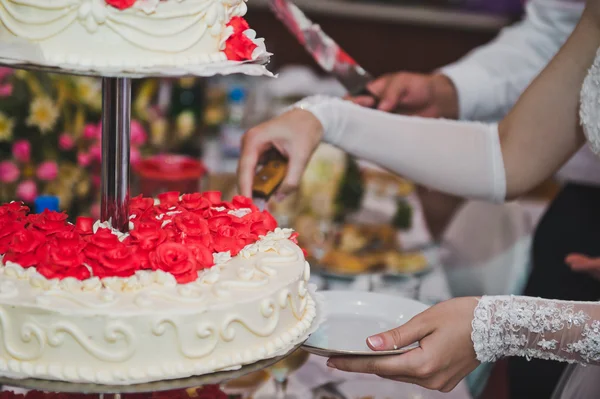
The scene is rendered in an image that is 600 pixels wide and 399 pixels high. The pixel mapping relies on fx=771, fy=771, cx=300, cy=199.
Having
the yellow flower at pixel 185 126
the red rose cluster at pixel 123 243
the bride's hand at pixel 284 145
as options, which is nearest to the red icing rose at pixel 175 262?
the red rose cluster at pixel 123 243

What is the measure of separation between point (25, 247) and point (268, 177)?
737 mm

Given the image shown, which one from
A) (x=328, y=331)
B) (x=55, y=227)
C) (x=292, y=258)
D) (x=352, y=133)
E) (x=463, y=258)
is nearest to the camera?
(x=55, y=227)

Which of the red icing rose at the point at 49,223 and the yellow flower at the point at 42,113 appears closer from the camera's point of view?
the red icing rose at the point at 49,223

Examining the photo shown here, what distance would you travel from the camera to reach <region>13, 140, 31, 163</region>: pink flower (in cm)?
251

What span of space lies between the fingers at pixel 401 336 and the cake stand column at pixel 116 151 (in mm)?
515

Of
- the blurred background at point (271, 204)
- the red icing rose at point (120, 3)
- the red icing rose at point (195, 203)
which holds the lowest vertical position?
the blurred background at point (271, 204)

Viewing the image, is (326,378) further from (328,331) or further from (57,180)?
(57,180)

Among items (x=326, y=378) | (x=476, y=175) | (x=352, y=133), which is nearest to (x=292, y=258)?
(x=326, y=378)

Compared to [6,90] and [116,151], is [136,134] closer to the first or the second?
[6,90]

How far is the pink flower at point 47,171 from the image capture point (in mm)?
2537

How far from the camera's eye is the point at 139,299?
1.20m

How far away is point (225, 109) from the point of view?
13.7ft

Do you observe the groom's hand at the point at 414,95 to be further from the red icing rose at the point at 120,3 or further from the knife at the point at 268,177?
the red icing rose at the point at 120,3

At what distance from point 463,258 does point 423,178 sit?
1.81m
